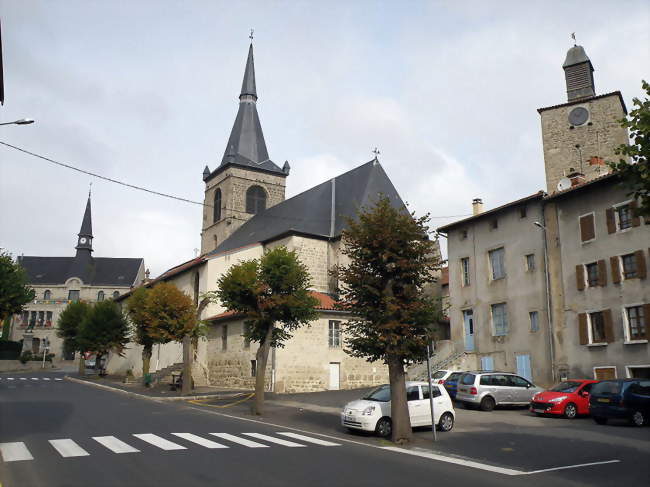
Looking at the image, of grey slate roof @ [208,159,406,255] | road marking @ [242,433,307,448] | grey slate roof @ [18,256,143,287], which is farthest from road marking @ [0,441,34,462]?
grey slate roof @ [18,256,143,287]

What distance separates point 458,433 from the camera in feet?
50.0

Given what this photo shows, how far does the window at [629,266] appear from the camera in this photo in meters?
22.6

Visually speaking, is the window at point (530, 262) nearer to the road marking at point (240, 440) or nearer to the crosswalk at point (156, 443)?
the crosswalk at point (156, 443)

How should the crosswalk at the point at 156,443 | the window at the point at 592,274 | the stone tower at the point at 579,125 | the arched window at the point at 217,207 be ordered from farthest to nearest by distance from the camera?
the arched window at the point at 217,207, the stone tower at the point at 579,125, the window at the point at 592,274, the crosswalk at the point at 156,443

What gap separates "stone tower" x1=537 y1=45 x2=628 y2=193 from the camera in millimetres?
34062

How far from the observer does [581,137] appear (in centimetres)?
3497

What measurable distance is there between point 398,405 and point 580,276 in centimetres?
1411

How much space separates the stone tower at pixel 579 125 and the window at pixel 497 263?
29.8 feet

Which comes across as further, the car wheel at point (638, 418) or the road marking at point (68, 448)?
the car wheel at point (638, 418)

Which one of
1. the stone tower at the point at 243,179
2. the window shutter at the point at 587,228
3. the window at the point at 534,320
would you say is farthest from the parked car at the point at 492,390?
the stone tower at the point at 243,179

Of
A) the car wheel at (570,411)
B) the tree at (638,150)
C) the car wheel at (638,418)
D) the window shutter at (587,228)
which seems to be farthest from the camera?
the window shutter at (587,228)

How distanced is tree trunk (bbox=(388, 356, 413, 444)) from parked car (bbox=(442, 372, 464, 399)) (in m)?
8.62

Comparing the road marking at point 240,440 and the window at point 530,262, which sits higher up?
the window at point 530,262

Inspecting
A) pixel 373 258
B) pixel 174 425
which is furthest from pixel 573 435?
pixel 174 425
